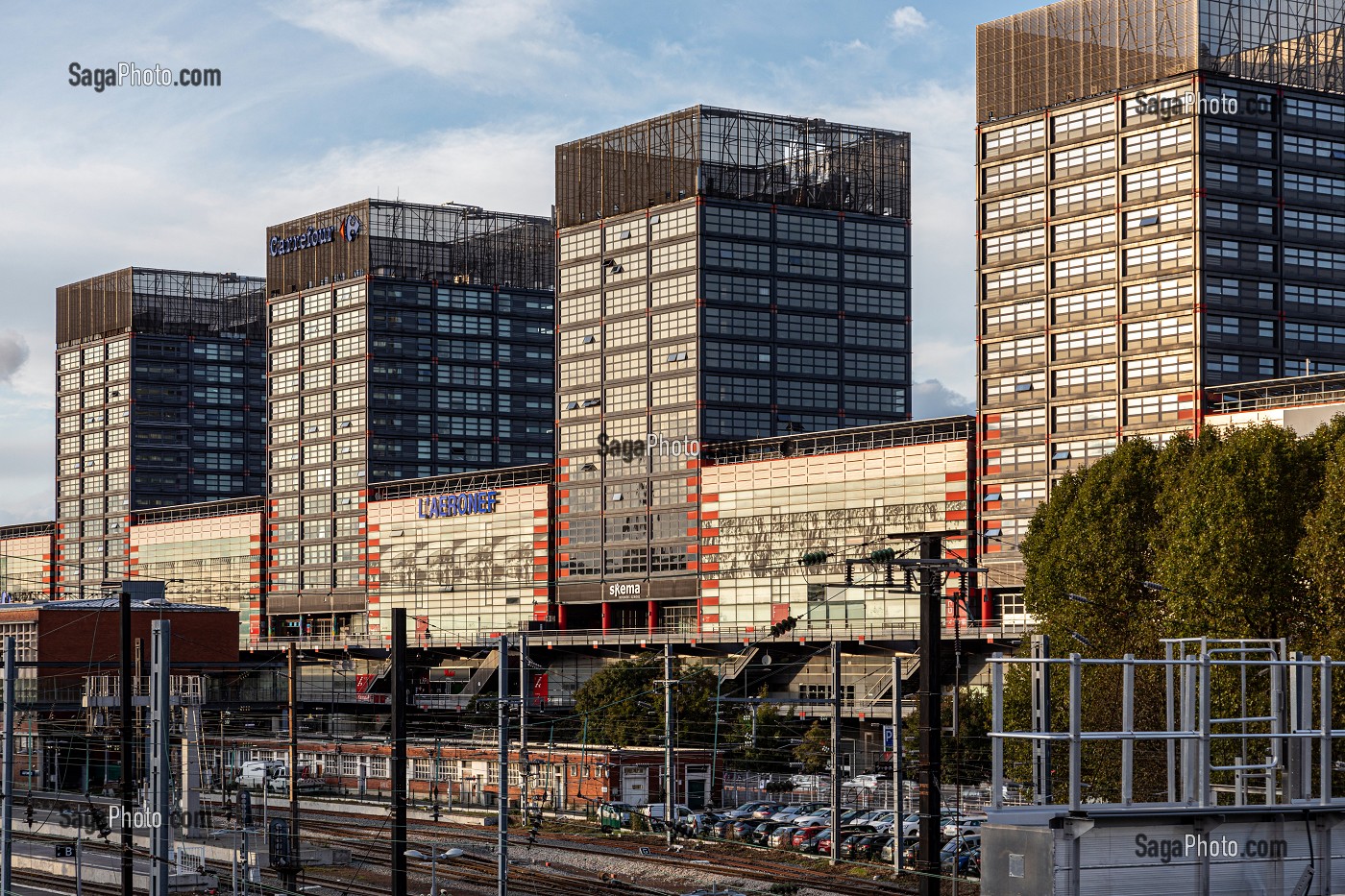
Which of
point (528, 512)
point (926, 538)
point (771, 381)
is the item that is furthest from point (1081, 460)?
point (926, 538)

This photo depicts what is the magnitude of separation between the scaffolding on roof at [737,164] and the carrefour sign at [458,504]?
93.7ft

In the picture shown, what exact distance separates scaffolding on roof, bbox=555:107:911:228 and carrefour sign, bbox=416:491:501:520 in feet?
93.7

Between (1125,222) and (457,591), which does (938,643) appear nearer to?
(1125,222)

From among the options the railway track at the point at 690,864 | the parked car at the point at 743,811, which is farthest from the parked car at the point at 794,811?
the railway track at the point at 690,864

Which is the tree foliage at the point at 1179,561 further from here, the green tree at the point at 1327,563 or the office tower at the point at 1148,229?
the office tower at the point at 1148,229

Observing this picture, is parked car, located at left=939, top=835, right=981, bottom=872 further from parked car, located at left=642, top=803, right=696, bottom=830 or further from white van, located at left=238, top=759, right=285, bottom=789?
white van, located at left=238, top=759, right=285, bottom=789

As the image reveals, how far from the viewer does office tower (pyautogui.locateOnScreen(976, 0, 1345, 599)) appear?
118 metres

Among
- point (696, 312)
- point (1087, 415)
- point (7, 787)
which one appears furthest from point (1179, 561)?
point (696, 312)

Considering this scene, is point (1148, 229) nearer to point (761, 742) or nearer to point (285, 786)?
point (761, 742)

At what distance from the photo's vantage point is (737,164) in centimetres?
16038

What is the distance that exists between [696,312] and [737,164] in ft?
48.6

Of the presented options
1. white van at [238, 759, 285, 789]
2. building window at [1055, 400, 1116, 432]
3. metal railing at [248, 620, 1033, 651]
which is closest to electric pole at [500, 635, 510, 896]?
white van at [238, 759, 285, 789]

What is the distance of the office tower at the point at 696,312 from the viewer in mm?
157000

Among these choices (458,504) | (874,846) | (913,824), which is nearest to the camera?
(874,846)
